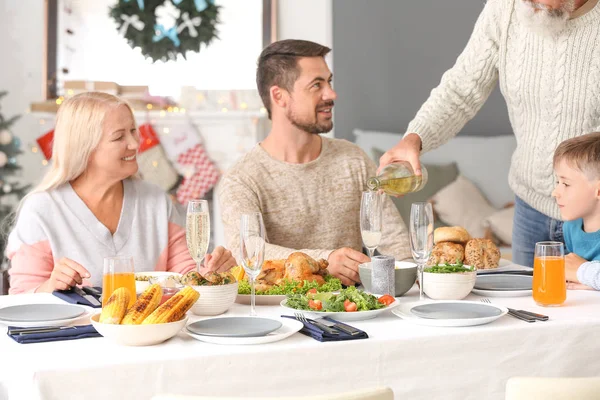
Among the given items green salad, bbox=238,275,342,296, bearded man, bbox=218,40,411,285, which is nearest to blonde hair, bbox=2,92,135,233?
bearded man, bbox=218,40,411,285

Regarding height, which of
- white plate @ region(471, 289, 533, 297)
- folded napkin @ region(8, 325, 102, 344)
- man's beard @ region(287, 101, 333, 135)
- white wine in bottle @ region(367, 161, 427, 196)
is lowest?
folded napkin @ region(8, 325, 102, 344)

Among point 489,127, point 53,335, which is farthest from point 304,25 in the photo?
point 53,335

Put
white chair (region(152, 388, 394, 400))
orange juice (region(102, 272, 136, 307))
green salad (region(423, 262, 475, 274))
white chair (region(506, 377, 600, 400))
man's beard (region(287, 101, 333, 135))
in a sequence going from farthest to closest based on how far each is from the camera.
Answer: man's beard (region(287, 101, 333, 135))
green salad (region(423, 262, 475, 274))
orange juice (region(102, 272, 136, 307))
white chair (region(506, 377, 600, 400))
white chair (region(152, 388, 394, 400))

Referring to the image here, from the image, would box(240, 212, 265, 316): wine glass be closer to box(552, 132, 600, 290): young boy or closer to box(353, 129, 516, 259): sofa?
box(552, 132, 600, 290): young boy

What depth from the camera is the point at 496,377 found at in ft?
5.29

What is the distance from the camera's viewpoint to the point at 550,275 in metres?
1.83

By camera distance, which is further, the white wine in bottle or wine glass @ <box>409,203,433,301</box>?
the white wine in bottle

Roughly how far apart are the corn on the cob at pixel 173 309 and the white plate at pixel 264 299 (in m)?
0.33

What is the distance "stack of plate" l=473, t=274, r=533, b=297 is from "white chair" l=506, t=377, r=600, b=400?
68cm

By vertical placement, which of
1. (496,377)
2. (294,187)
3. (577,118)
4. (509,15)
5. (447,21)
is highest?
(447,21)

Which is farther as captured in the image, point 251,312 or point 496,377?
point 251,312

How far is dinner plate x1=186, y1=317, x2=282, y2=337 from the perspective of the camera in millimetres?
1503

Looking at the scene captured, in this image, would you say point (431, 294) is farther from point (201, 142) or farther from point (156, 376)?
point (201, 142)

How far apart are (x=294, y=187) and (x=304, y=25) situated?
309 centimetres
